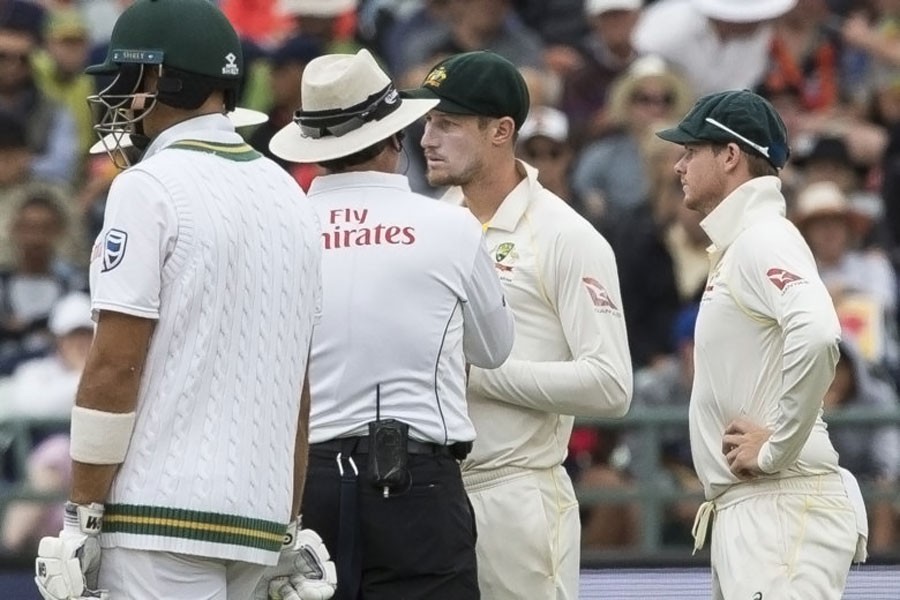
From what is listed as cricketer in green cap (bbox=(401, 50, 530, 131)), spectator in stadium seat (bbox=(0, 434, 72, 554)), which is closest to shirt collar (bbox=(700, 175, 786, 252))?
cricketer in green cap (bbox=(401, 50, 530, 131))

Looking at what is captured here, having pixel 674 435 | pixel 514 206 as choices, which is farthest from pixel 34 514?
pixel 514 206

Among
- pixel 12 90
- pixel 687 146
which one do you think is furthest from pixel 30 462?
pixel 687 146

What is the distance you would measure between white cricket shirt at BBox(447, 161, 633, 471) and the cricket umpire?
44cm

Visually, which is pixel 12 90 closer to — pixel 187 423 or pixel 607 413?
pixel 607 413

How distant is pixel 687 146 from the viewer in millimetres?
5641

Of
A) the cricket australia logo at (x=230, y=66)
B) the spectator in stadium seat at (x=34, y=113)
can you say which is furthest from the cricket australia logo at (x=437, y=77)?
the spectator in stadium seat at (x=34, y=113)

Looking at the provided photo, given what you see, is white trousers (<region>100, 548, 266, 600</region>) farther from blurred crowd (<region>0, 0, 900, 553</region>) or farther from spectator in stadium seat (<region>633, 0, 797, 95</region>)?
spectator in stadium seat (<region>633, 0, 797, 95</region>)

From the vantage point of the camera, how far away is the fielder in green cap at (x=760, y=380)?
17.2 ft

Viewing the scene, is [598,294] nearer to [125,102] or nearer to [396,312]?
[396,312]

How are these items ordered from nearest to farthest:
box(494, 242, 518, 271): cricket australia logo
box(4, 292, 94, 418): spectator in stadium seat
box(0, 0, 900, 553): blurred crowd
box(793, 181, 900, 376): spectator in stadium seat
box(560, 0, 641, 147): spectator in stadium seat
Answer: box(494, 242, 518, 271): cricket australia logo, box(0, 0, 900, 553): blurred crowd, box(4, 292, 94, 418): spectator in stadium seat, box(793, 181, 900, 376): spectator in stadium seat, box(560, 0, 641, 147): spectator in stadium seat

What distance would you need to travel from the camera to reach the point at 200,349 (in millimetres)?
4375

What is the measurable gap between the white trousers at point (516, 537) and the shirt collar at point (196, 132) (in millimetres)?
1556

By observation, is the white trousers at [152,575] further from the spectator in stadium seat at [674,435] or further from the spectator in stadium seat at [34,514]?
the spectator in stadium seat at [674,435]

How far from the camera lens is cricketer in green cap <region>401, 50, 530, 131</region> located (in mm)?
5914
